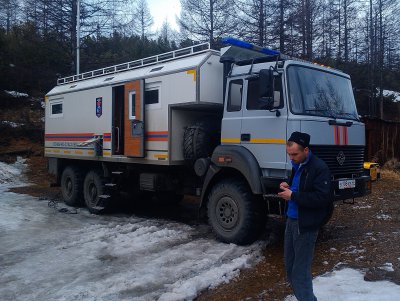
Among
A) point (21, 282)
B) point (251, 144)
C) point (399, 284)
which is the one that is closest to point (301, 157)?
point (399, 284)

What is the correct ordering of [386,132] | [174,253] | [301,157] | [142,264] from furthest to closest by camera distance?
[386,132], [174,253], [142,264], [301,157]

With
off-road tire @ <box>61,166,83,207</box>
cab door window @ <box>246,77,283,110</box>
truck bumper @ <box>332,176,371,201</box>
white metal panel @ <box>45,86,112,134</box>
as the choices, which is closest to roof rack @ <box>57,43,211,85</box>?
white metal panel @ <box>45,86,112,134</box>

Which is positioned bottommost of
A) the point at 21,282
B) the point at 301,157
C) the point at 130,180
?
the point at 21,282

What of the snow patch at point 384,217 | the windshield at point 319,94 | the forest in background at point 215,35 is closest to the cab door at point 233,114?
the windshield at point 319,94

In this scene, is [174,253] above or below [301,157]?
below

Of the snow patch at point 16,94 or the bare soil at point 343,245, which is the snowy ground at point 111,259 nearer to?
the bare soil at point 343,245

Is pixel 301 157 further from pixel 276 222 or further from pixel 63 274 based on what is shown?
pixel 276 222

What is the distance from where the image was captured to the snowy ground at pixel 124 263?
16.5ft

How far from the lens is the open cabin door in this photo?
29.2 feet

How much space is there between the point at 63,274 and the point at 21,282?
55 cm

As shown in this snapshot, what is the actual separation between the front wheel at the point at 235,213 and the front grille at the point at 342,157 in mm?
1330

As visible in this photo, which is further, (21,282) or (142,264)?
(142,264)

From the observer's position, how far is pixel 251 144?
7.01 m

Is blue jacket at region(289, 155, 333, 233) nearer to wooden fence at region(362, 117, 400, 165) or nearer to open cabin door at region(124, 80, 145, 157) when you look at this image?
open cabin door at region(124, 80, 145, 157)
